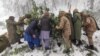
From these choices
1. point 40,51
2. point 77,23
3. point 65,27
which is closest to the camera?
point 65,27

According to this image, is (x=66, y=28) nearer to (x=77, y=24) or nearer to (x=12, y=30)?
(x=77, y=24)

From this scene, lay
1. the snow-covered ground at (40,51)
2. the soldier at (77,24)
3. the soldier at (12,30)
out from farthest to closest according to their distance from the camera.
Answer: the soldier at (12,30), the snow-covered ground at (40,51), the soldier at (77,24)

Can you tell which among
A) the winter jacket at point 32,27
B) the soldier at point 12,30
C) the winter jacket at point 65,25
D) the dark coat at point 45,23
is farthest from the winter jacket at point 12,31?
the winter jacket at point 65,25

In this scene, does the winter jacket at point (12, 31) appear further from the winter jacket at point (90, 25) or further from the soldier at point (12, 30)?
the winter jacket at point (90, 25)

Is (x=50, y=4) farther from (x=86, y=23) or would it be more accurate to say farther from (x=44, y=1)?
(x=86, y=23)

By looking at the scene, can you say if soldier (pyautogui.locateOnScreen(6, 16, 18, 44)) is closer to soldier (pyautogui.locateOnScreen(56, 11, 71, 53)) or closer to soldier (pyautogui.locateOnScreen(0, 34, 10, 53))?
soldier (pyautogui.locateOnScreen(0, 34, 10, 53))

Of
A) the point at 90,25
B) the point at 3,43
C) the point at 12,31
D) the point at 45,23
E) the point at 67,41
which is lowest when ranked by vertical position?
the point at 3,43

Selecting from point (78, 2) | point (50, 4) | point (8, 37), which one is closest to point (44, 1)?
point (50, 4)

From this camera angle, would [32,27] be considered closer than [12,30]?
Yes

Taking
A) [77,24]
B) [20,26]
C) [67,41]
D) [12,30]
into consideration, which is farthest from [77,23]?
[12,30]

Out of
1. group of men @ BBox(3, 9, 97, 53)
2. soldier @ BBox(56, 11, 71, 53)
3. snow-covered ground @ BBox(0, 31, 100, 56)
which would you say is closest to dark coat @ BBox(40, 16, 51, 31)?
group of men @ BBox(3, 9, 97, 53)

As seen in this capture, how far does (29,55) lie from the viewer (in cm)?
1210

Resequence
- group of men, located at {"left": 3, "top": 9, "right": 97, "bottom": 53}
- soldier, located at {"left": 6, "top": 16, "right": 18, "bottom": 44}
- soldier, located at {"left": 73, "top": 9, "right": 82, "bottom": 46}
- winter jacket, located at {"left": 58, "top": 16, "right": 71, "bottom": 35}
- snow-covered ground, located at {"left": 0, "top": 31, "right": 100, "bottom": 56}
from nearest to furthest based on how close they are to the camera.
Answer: winter jacket, located at {"left": 58, "top": 16, "right": 71, "bottom": 35}
group of men, located at {"left": 3, "top": 9, "right": 97, "bottom": 53}
soldier, located at {"left": 73, "top": 9, "right": 82, "bottom": 46}
snow-covered ground, located at {"left": 0, "top": 31, "right": 100, "bottom": 56}
soldier, located at {"left": 6, "top": 16, "right": 18, "bottom": 44}

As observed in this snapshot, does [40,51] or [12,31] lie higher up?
[12,31]
